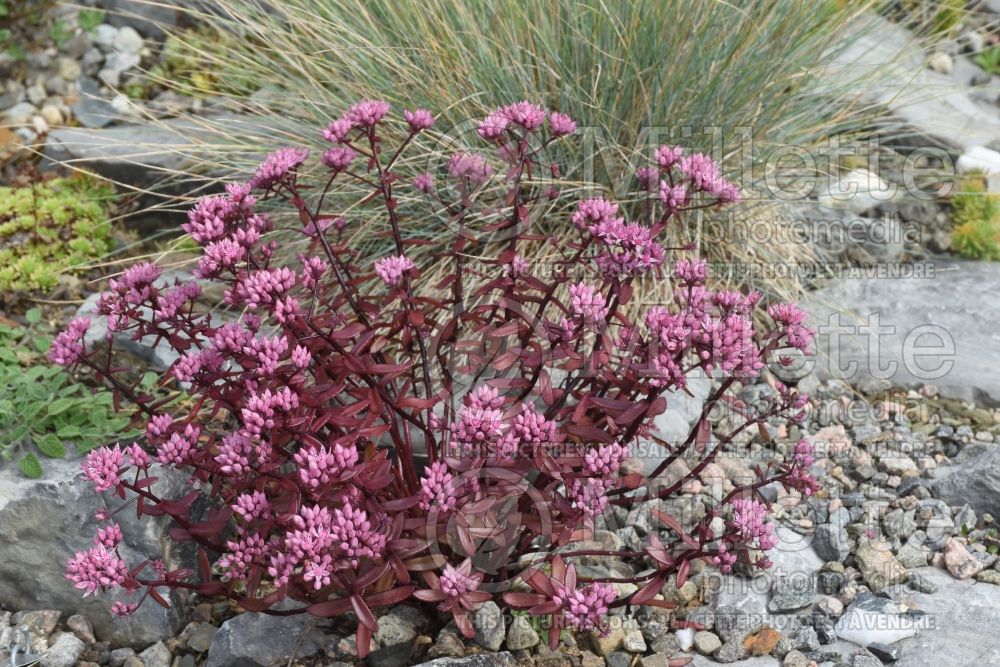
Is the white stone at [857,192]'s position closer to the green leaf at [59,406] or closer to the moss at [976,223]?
the moss at [976,223]

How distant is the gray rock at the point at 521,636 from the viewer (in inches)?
92.9

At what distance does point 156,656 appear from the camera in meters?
2.45

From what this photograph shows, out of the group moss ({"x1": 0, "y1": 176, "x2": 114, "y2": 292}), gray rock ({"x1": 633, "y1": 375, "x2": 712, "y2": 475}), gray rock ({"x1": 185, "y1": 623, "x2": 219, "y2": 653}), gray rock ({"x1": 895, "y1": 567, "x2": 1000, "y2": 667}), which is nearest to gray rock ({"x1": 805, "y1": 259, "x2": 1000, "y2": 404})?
gray rock ({"x1": 633, "y1": 375, "x2": 712, "y2": 475})

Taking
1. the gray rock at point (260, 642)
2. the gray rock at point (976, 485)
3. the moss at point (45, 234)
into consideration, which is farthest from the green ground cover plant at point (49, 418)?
the gray rock at point (976, 485)

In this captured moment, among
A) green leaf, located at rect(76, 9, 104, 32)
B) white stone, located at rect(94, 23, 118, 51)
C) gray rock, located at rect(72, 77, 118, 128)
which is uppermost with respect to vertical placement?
green leaf, located at rect(76, 9, 104, 32)

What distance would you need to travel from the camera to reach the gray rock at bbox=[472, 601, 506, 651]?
2.32 m

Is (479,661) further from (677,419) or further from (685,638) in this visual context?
(677,419)

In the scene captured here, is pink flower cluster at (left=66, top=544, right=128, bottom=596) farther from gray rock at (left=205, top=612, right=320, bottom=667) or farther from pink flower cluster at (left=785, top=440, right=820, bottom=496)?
pink flower cluster at (left=785, top=440, right=820, bottom=496)

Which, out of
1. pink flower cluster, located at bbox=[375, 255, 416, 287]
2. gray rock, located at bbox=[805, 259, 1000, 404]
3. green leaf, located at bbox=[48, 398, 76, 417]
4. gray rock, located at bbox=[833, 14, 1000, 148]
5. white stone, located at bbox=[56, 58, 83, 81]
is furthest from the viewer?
white stone, located at bbox=[56, 58, 83, 81]

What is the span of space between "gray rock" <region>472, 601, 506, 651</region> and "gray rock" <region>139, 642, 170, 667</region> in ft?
2.75

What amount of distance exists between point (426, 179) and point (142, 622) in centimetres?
143

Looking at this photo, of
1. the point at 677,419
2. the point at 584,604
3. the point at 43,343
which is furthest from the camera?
the point at 43,343

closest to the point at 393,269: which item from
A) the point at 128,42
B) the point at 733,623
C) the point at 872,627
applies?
the point at 733,623

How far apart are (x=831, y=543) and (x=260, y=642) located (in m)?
1.60
